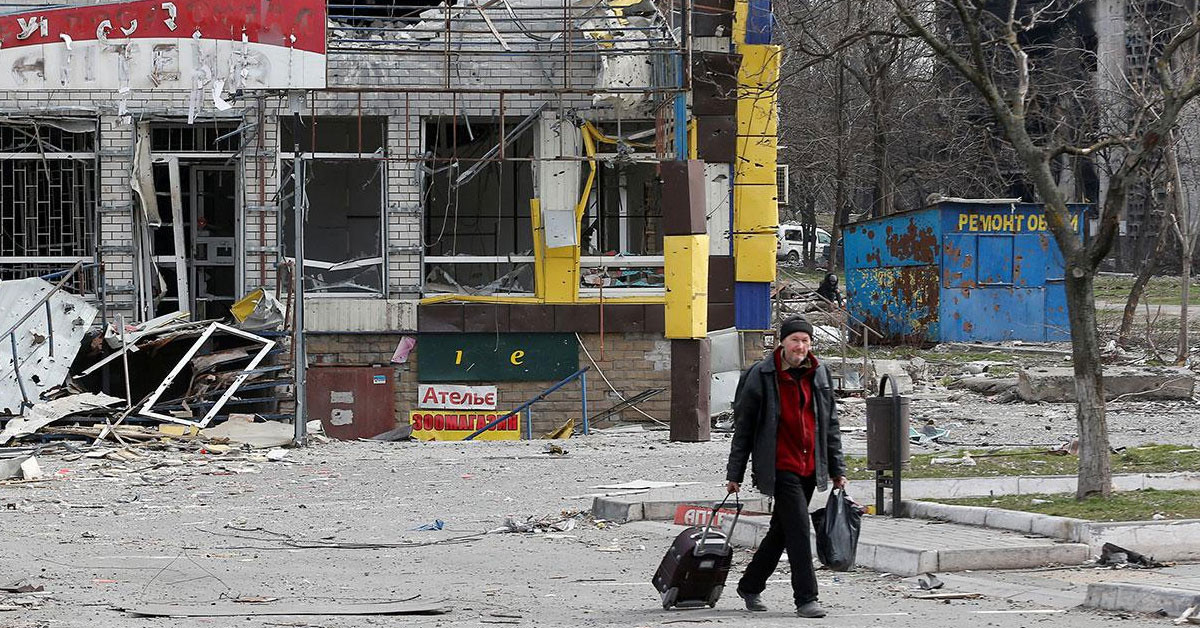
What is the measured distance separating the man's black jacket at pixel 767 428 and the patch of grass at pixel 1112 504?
2915 millimetres

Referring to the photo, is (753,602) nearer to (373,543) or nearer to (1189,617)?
(1189,617)

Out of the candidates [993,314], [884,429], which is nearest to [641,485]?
[884,429]

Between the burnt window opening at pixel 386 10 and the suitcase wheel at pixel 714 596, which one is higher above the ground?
the burnt window opening at pixel 386 10

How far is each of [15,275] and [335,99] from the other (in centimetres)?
504

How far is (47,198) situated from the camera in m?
21.7

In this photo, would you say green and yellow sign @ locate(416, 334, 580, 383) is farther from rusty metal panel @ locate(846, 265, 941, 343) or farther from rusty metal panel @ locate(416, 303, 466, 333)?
rusty metal panel @ locate(846, 265, 941, 343)

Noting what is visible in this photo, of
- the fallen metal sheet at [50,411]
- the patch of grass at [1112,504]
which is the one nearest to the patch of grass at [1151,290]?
the fallen metal sheet at [50,411]

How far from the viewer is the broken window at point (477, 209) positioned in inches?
863

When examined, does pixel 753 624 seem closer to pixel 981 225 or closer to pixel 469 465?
pixel 469 465

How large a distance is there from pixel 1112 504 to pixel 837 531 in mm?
3625

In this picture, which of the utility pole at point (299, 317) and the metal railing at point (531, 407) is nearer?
the utility pole at point (299, 317)

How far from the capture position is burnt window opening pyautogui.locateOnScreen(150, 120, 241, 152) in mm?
21672

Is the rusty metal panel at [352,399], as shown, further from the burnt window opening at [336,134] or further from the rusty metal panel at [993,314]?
the rusty metal panel at [993,314]

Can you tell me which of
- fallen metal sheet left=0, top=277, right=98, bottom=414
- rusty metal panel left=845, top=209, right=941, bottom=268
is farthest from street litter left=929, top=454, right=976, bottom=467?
rusty metal panel left=845, top=209, right=941, bottom=268
